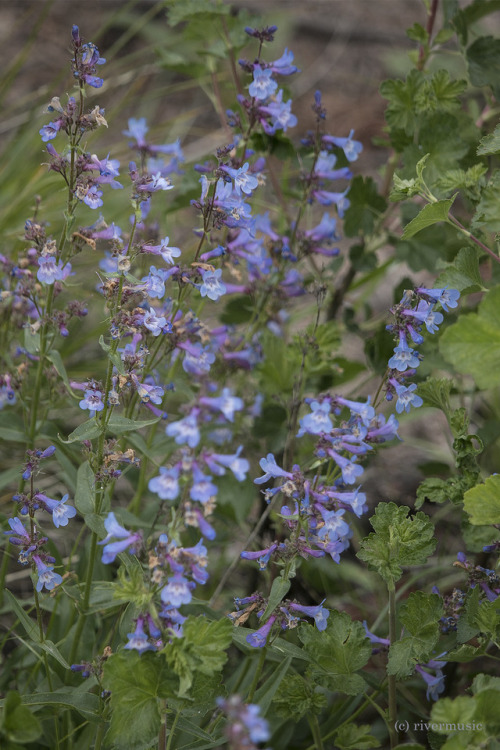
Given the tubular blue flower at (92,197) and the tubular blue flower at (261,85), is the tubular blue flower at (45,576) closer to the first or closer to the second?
the tubular blue flower at (92,197)

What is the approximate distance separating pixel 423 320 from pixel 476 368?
475 millimetres

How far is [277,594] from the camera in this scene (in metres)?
2.14

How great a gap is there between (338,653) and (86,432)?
0.97 m

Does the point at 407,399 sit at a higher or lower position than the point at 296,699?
higher

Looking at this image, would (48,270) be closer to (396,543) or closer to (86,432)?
(86,432)

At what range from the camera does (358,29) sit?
762cm

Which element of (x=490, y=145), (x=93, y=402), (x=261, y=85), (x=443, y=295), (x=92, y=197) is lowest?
(x=93, y=402)

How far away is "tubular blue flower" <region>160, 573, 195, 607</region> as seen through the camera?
1.85m

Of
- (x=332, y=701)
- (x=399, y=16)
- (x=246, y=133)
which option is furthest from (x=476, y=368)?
(x=399, y=16)

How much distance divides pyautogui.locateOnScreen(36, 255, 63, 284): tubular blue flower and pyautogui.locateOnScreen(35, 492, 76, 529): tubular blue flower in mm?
660

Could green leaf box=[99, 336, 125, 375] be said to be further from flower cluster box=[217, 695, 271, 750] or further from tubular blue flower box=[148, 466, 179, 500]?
flower cluster box=[217, 695, 271, 750]

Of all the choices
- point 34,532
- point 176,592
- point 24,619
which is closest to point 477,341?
point 176,592

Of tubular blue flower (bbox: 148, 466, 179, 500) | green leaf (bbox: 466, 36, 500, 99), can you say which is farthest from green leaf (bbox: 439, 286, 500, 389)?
green leaf (bbox: 466, 36, 500, 99)

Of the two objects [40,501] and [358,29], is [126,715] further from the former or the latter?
[358,29]
